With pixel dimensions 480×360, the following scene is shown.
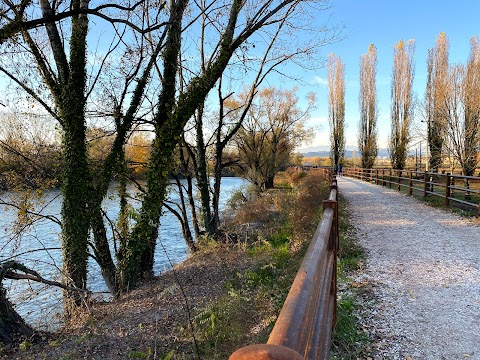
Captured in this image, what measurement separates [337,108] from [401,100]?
508 inches

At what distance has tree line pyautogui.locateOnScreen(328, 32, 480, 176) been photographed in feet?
62.7

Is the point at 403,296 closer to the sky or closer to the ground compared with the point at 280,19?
closer to the ground

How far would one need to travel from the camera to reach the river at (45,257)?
7512 millimetres

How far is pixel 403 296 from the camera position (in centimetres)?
433

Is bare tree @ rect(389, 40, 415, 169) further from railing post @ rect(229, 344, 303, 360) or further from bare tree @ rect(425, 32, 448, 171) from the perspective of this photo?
railing post @ rect(229, 344, 303, 360)

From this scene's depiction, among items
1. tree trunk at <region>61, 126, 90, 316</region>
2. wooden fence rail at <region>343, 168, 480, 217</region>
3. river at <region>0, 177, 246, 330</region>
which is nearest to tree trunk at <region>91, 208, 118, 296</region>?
river at <region>0, 177, 246, 330</region>

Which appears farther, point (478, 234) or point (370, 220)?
point (370, 220)

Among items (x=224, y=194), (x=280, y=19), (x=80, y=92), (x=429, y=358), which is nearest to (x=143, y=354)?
(x=429, y=358)

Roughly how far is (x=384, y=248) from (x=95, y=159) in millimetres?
7840

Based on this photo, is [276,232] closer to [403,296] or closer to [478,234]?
[478,234]

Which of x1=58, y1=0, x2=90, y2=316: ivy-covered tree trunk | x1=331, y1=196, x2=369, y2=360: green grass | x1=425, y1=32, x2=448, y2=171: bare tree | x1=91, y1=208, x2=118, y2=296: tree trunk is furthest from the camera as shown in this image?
x1=425, y1=32, x2=448, y2=171: bare tree

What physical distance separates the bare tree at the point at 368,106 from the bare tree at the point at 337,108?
373cm

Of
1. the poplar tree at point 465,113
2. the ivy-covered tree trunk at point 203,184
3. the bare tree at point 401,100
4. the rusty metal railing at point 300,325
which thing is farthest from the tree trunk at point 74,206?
the bare tree at point 401,100

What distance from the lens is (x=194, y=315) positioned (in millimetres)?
5293
